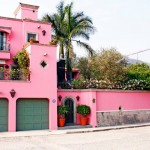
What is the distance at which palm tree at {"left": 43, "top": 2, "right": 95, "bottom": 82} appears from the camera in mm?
28547

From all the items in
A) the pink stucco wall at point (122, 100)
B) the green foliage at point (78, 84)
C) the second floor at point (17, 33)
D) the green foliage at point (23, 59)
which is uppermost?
the second floor at point (17, 33)

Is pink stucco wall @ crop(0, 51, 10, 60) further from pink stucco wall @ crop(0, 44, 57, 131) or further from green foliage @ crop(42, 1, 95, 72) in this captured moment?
green foliage @ crop(42, 1, 95, 72)

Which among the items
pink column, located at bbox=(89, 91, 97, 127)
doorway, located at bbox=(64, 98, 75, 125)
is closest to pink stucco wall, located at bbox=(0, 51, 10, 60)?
doorway, located at bbox=(64, 98, 75, 125)

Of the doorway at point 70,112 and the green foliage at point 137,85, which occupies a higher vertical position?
the green foliage at point 137,85

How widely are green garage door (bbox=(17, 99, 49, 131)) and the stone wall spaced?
4.33 meters

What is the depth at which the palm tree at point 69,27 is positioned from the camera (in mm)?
28547

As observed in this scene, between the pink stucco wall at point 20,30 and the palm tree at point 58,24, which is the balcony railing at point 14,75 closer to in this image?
the pink stucco wall at point 20,30

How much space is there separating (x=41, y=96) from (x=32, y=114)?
1.44 meters

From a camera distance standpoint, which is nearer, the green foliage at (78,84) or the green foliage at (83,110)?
the green foliage at (83,110)

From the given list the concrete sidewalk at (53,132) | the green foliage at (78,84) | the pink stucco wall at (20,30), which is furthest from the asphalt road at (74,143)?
the pink stucco wall at (20,30)

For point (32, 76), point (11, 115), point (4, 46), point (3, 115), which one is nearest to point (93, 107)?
point (32, 76)

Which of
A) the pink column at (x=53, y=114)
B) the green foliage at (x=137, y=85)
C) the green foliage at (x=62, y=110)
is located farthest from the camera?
the green foliage at (x=137, y=85)

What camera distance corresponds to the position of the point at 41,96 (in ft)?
68.4

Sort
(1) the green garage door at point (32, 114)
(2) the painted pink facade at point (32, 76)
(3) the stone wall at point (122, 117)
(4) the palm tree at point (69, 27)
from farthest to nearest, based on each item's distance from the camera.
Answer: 1. (4) the palm tree at point (69, 27)
2. (3) the stone wall at point (122, 117)
3. (1) the green garage door at point (32, 114)
4. (2) the painted pink facade at point (32, 76)
